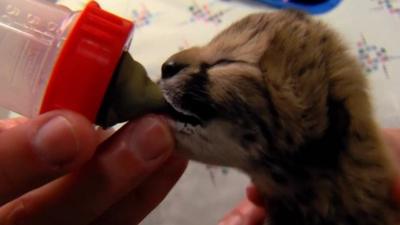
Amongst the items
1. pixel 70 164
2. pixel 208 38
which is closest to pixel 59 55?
pixel 70 164

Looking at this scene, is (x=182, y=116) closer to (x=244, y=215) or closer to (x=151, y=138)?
(x=151, y=138)

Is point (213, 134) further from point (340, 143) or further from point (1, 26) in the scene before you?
point (1, 26)

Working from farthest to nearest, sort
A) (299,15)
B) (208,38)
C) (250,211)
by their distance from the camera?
1. (208,38)
2. (250,211)
3. (299,15)

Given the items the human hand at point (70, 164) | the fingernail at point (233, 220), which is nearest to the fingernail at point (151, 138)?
the human hand at point (70, 164)

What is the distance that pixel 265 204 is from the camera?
0.62 meters

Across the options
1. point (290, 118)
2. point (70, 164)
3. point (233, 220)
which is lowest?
point (233, 220)

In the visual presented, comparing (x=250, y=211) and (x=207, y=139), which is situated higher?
(x=207, y=139)

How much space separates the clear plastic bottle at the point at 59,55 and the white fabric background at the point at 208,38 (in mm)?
445

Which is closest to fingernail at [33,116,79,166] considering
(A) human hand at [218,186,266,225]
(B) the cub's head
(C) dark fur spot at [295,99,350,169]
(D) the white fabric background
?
(B) the cub's head

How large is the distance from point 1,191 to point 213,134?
0.22 m

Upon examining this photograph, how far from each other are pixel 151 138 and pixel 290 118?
0.13 m

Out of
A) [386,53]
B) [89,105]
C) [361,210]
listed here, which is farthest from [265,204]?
[386,53]

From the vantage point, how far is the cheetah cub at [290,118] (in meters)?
0.52

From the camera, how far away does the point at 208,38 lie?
3.65 feet
